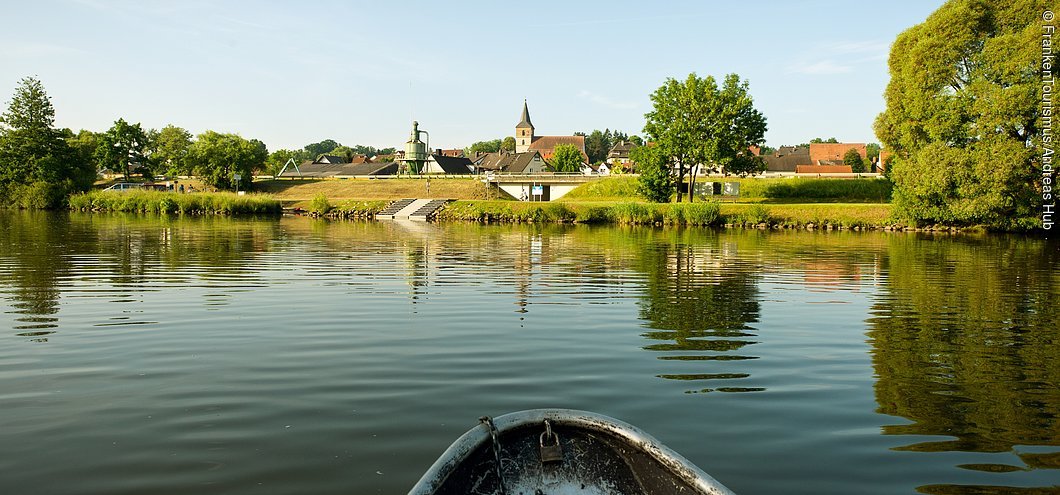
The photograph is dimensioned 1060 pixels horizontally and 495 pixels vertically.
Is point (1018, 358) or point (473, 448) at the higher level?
point (473, 448)

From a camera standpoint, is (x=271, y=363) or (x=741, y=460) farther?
(x=271, y=363)

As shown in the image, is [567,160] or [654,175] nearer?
[654,175]

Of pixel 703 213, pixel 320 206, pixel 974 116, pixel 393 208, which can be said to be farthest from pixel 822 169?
pixel 320 206

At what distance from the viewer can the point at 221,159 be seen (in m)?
102

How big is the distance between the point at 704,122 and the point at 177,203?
54757 mm

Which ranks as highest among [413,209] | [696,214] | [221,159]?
[221,159]

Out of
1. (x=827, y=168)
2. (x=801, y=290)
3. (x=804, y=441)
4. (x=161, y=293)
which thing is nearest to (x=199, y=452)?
(x=804, y=441)

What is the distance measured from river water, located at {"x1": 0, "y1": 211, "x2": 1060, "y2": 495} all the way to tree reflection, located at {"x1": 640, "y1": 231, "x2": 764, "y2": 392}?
4.5 inches

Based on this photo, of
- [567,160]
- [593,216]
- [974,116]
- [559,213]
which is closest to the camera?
[974,116]

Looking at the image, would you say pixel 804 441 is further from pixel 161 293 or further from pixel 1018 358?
pixel 161 293

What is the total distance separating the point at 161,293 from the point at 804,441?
16.8m

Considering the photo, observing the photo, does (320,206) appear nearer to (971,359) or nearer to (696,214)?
(696,214)

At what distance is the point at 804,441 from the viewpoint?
8.04 metres

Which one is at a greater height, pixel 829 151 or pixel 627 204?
pixel 829 151
